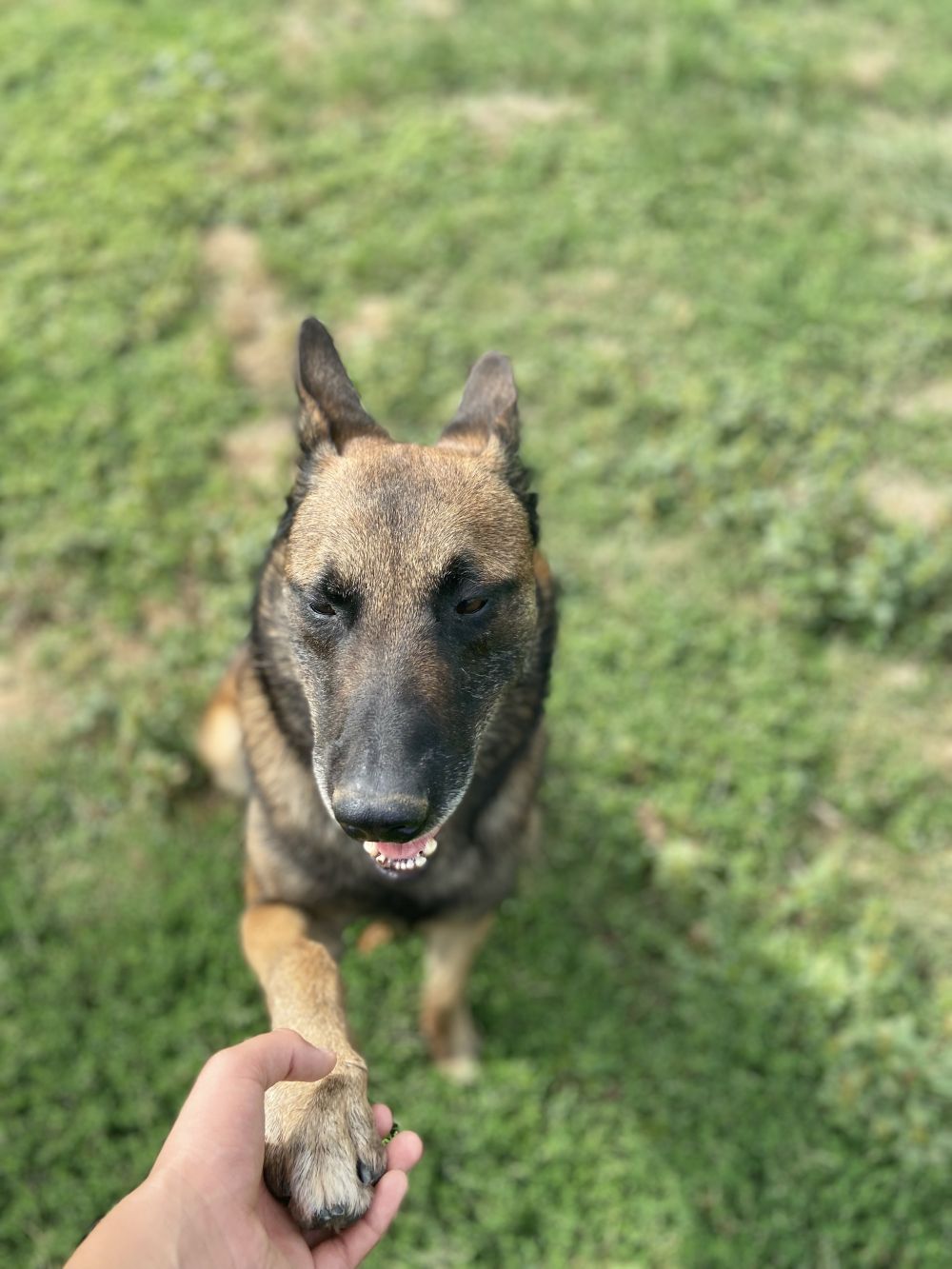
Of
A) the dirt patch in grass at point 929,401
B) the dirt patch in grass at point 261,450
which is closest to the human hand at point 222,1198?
the dirt patch in grass at point 261,450

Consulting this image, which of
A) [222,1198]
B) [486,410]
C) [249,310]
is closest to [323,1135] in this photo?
[222,1198]

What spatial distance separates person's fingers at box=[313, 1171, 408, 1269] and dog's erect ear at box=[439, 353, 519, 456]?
205 cm

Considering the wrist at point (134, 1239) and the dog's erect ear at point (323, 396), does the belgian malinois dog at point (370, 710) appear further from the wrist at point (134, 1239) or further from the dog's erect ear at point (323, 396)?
the wrist at point (134, 1239)

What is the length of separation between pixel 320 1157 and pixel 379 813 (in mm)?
798

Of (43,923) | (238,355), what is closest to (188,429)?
(238,355)

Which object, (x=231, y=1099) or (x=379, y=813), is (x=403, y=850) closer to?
(x=379, y=813)

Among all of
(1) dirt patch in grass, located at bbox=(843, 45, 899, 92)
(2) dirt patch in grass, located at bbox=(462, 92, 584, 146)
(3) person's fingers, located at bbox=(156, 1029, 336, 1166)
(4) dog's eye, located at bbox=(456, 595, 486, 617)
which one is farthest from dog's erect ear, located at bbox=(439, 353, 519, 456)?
(1) dirt patch in grass, located at bbox=(843, 45, 899, 92)

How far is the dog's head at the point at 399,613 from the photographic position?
8.41 ft

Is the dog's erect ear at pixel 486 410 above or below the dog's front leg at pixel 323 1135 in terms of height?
above

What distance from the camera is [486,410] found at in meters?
3.40

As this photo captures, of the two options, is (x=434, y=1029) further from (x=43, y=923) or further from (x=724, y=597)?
(x=724, y=597)

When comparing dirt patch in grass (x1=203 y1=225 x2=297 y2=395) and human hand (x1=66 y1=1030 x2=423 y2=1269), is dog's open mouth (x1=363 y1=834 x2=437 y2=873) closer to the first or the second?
human hand (x1=66 y1=1030 x2=423 y2=1269)

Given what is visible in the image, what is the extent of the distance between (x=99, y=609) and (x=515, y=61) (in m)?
5.05

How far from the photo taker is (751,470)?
224 inches
